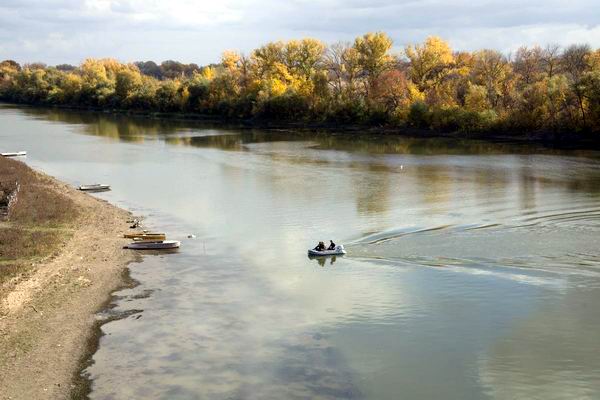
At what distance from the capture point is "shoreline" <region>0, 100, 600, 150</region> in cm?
6756

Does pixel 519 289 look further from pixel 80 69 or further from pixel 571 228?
pixel 80 69

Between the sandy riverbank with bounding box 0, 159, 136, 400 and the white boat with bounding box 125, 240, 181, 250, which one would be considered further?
the white boat with bounding box 125, 240, 181, 250

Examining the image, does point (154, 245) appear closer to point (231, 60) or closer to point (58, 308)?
point (58, 308)

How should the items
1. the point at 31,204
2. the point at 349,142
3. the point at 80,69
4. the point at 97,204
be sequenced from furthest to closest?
the point at 80,69 < the point at 349,142 < the point at 97,204 < the point at 31,204

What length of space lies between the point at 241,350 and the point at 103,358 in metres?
3.79

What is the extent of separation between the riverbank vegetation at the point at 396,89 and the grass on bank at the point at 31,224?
51882mm

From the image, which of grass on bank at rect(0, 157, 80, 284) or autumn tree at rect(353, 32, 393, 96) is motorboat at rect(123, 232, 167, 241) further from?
autumn tree at rect(353, 32, 393, 96)

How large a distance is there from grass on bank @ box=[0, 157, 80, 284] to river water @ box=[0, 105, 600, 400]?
3918 millimetres

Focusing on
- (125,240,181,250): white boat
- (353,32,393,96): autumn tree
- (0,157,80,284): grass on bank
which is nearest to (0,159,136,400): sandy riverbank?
(0,157,80,284): grass on bank

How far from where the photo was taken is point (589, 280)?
76.7 ft

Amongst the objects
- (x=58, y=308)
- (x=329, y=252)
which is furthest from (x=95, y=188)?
(x=58, y=308)

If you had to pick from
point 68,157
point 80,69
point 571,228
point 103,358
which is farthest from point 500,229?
point 80,69

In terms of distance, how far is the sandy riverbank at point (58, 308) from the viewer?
1681 cm

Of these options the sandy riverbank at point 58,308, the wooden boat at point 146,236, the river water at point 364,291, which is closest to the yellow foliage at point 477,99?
the river water at point 364,291
